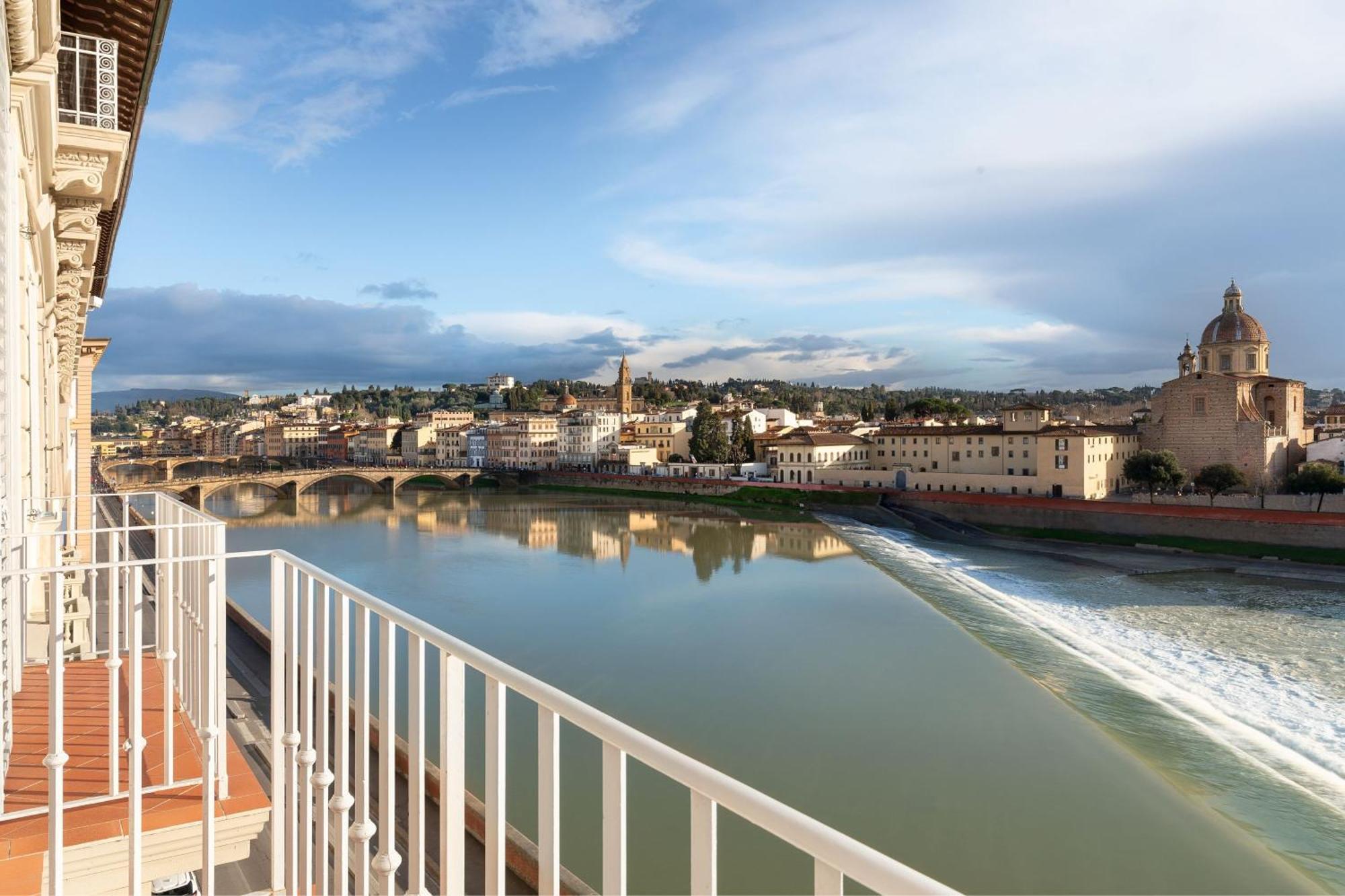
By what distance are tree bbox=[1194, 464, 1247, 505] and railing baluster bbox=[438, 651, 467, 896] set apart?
35825 mm

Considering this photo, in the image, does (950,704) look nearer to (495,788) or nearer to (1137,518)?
(495,788)

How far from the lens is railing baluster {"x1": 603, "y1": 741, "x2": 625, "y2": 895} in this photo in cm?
98

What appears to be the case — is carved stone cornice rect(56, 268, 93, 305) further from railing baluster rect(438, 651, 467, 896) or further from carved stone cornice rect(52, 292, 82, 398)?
railing baluster rect(438, 651, 467, 896)

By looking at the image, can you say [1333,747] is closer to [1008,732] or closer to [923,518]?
[1008,732]

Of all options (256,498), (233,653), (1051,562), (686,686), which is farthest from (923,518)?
(256,498)

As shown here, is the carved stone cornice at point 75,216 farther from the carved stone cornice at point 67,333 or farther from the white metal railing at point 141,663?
the white metal railing at point 141,663

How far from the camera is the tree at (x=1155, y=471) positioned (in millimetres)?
30531

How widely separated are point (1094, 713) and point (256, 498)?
4534 cm

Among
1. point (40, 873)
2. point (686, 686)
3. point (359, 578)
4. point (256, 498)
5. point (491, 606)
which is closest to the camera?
point (40, 873)

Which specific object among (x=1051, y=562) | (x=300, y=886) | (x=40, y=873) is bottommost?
(x=1051, y=562)

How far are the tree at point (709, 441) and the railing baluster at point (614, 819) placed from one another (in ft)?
156

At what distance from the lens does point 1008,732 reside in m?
10.2

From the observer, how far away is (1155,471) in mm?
30625

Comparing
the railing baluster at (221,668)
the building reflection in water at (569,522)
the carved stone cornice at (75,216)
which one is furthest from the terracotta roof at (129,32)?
the building reflection in water at (569,522)
